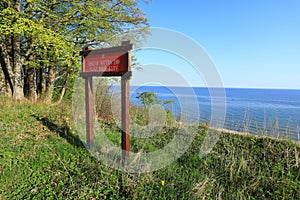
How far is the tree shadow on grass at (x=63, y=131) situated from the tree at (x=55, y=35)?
290 cm

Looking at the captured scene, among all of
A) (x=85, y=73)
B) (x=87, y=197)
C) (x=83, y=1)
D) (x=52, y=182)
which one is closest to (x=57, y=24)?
(x=83, y=1)

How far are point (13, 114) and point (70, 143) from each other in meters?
2.98

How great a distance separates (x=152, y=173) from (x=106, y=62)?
90.0 inches

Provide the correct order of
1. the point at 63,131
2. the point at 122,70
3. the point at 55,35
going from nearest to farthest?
1. the point at 122,70
2. the point at 63,131
3. the point at 55,35

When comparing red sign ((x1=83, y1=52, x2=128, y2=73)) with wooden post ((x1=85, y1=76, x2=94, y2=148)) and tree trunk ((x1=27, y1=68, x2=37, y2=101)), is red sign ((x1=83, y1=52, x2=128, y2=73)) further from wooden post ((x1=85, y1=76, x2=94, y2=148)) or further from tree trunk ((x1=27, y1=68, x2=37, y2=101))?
tree trunk ((x1=27, y1=68, x2=37, y2=101))

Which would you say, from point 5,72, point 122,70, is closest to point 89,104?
point 122,70

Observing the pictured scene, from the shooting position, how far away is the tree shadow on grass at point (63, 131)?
4930mm

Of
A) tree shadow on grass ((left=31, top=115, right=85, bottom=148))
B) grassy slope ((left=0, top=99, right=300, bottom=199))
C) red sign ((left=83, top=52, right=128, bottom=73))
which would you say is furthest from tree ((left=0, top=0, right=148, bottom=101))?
grassy slope ((left=0, top=99, right=300, bottom=199))

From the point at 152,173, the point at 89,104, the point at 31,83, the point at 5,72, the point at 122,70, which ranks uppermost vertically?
the point at 5,72

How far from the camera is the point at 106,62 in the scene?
3941 mm

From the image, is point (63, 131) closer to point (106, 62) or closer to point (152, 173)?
point (106, 62)

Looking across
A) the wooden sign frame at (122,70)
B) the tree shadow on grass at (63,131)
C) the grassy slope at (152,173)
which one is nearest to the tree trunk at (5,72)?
the tree shadow on grass at (63,131)

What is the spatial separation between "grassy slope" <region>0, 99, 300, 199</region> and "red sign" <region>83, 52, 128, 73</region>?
1828 mm

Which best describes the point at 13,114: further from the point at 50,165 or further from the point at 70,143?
the point at 50,165
